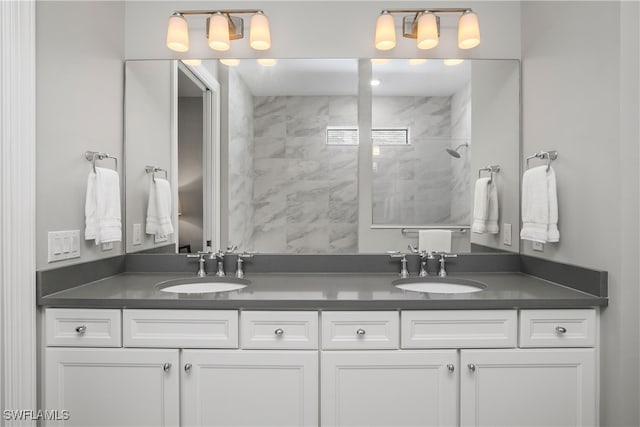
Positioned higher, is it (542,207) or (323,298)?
(542,207)

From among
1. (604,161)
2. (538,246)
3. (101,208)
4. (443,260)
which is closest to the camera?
(604,161)

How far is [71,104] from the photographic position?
5.52 ft

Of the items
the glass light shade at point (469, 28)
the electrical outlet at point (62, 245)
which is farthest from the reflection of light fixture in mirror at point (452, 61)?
the electrical outlet at point (62, 245)

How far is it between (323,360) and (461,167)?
1.23m

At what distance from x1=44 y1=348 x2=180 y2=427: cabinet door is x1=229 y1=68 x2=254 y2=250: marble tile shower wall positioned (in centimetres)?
74

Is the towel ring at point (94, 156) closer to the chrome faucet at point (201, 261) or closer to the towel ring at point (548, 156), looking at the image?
the chrome faucet at point (201, 261)

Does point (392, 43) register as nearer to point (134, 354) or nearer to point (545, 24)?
point (545, 24)

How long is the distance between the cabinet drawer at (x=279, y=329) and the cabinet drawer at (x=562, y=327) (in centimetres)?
79

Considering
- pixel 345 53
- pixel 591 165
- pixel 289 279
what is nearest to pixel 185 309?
pixel 289 279

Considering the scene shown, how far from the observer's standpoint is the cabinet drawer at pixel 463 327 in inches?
60.1

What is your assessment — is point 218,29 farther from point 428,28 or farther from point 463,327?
point 463,327

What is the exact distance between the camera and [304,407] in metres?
1.50

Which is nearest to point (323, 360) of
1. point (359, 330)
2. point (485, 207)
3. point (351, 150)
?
point (359, 330)

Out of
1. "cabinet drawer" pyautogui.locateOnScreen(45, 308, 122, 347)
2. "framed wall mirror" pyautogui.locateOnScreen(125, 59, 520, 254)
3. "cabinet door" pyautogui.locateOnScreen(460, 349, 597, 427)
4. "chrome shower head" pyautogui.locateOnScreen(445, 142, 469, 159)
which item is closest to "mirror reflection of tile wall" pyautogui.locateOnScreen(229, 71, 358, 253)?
"framed wall mirror" pyautogui.locateOnScreen(125, 59, 520, 254)
